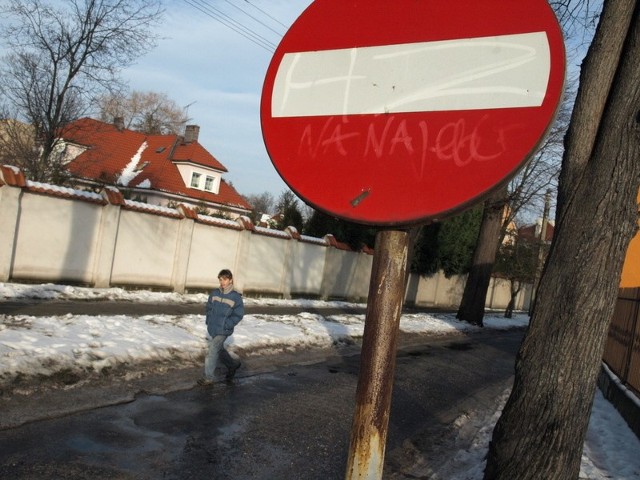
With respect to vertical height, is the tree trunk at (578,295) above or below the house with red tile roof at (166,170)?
below

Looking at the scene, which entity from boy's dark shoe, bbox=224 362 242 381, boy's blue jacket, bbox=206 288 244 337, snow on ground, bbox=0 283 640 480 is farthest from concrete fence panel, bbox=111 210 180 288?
boy's blue jacket, bbox=206 288 244 337

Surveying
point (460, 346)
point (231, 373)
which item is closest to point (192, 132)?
point (460, 346)

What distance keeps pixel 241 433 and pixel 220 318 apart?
2.22 m

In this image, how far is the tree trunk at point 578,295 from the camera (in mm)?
3670

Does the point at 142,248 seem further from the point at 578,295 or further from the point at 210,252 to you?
the point at 578,295

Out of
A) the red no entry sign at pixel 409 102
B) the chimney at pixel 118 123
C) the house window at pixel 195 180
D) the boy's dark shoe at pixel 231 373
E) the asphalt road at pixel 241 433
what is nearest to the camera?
the red no entry sign at pixel 409 102

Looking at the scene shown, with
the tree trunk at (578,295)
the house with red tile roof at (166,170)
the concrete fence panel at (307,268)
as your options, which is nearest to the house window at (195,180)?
the house with red tile roof at (166,170)

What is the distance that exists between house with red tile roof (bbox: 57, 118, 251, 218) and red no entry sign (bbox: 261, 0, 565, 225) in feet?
145

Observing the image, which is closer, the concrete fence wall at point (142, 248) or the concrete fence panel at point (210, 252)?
the concrete fence wall at point (142, 248)

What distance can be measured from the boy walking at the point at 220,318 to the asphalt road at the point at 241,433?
31cm

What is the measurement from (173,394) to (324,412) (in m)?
1.82

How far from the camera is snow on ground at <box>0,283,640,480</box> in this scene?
6.61 meters

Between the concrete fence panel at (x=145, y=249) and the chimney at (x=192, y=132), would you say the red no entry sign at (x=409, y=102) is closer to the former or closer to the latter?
the concrete fence panel at (x=145, y=249)

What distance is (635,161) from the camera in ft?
12.3
